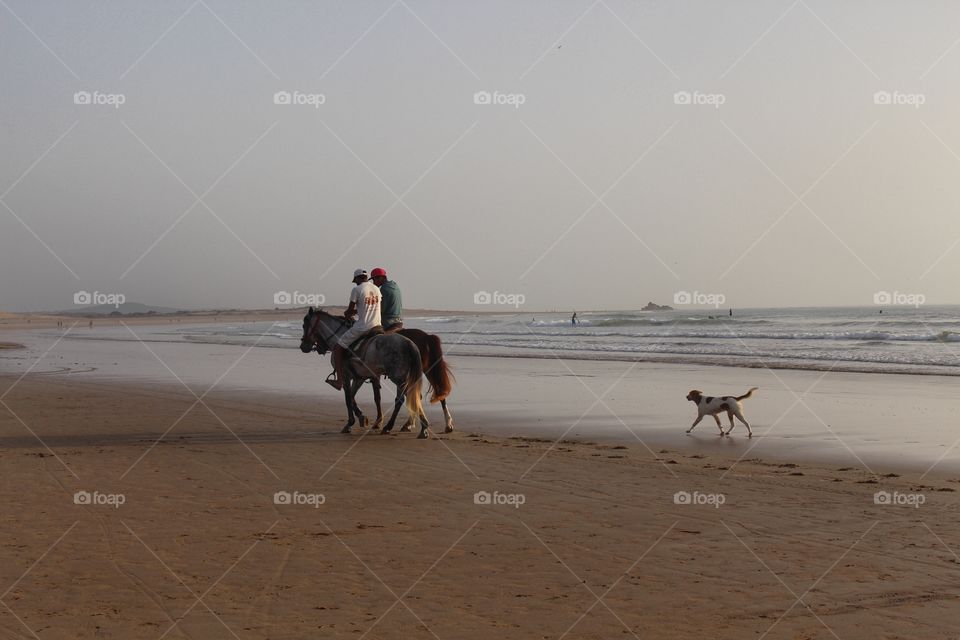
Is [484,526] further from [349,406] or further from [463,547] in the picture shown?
[349,406]

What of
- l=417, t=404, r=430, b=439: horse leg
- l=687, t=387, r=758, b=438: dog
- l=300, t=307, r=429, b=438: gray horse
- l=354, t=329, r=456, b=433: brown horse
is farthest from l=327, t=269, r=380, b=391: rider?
l=687, t=387, r=758, b=438: dog

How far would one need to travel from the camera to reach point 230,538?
6.85 meters

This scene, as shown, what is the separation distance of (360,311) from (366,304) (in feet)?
0.52

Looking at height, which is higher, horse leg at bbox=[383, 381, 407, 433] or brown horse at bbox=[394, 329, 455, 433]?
brown horse at bbox=[394, 329, 455, 433]

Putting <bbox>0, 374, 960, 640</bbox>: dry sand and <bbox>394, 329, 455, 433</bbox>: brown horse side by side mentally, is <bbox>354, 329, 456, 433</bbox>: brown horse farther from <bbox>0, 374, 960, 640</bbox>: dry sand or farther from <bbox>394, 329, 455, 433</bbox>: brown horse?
<bbox>0, 374, 960, 640</bbox>: dry sand

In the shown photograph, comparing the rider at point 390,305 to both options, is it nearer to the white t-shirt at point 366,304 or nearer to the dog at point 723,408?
the white t-shirt at point 366,304

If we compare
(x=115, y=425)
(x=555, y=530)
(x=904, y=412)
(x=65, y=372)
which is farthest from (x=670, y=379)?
(x=65, y=372)

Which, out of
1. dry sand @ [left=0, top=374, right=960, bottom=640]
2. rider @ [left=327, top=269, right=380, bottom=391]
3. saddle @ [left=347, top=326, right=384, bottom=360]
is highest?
rider @ [left=327, top=269, right=380, bottom=391]

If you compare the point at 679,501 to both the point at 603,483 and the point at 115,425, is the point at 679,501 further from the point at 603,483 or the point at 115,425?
the point at 115,425

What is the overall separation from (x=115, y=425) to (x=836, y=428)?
1112 cm

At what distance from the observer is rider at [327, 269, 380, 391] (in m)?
13.1

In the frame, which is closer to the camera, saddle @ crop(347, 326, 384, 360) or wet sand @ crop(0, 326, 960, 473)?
wet sand @ crop(0, 326, 960, 473)

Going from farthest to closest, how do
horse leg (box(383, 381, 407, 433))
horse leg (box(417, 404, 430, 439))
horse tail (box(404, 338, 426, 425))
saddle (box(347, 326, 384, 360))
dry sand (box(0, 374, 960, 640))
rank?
saddle (box(347, 326, 384, 360))
horse leg (box(383, 381, 407, 433))
horse leg (box(417, 404, 430, 439))
horse tail (box(404, 338, 426, 425))
dry sand (box(0, 374, 960, 640))

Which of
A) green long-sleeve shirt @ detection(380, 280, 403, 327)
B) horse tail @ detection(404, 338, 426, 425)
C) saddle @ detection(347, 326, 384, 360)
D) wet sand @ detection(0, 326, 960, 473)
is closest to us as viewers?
wet sand @ detection(0, 326, 960, 473)
